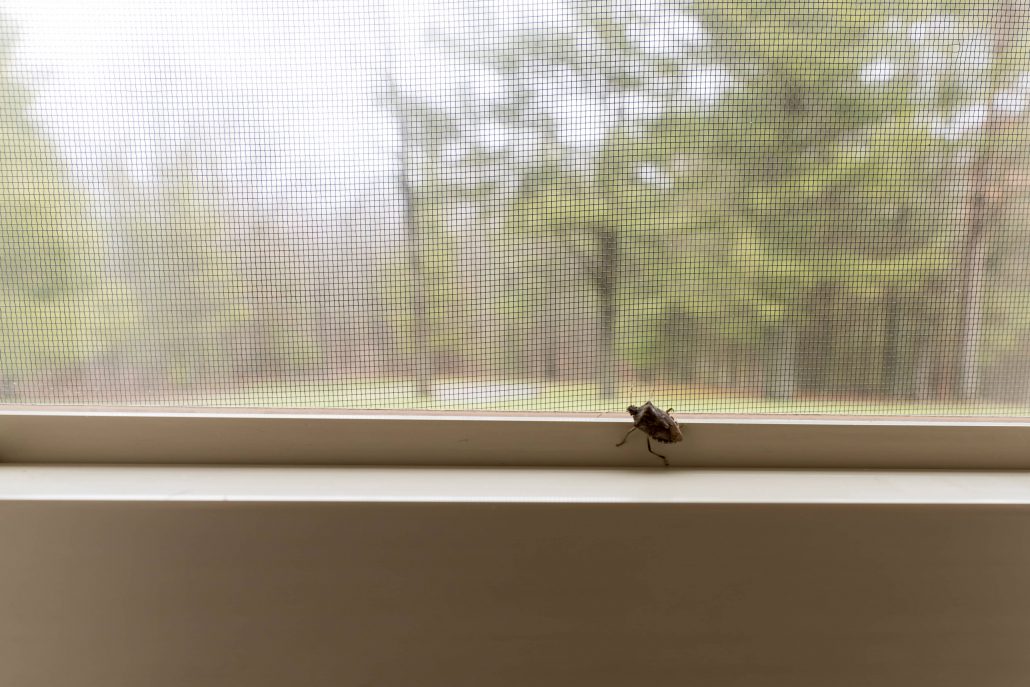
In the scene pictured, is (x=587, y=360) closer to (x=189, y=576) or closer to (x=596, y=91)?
(x=596, y=91)

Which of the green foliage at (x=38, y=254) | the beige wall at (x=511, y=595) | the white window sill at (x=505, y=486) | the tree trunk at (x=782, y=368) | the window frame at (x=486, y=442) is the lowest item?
the beige wall at (x=511, y=595)

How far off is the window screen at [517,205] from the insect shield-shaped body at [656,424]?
0.05 m

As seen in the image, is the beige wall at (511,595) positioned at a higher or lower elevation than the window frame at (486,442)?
lower

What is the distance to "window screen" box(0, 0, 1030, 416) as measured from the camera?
621mm

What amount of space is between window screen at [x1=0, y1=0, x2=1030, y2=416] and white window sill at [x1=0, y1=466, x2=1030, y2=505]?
0.09 meters

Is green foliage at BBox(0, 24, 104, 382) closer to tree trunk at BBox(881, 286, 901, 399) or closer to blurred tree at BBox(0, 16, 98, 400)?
blurred tree at BBox(0, 16, 98, 400)

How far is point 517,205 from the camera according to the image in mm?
A: 644

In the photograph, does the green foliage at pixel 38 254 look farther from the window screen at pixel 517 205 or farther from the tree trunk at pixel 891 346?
the tree trunk at pixel 891 346

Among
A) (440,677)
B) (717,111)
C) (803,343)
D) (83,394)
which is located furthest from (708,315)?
(83,394)

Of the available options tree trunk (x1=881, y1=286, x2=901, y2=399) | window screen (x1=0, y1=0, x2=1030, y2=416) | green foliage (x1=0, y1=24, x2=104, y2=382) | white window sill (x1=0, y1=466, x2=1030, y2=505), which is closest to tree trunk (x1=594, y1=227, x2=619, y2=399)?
window screen (x1=0, y1=0, x2=1030, y2=416)

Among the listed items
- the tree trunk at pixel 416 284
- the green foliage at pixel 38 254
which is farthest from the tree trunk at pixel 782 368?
the green foliage at pixel 38 254

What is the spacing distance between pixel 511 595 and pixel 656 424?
236 mm

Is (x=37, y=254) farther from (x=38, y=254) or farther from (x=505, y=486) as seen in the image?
(x=505, y=486)

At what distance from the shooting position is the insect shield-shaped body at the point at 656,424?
617 millimetres
